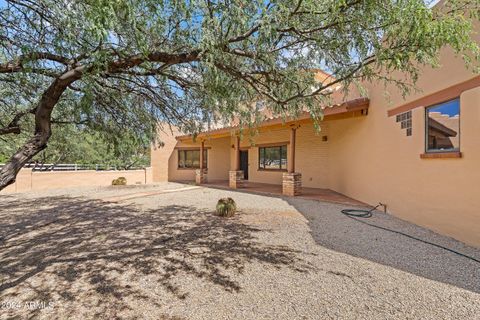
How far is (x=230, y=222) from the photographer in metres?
6.31

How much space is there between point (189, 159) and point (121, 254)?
1408 centimetres

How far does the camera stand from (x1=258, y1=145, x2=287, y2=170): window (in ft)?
43.8

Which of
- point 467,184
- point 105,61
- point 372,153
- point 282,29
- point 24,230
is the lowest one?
point 24,230

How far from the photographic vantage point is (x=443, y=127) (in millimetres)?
5281

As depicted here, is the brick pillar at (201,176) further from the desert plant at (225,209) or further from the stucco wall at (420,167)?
the stucco wall at (420,167)

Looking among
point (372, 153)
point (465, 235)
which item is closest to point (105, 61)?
point (465, 235)

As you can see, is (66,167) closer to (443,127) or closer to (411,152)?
(411,152)

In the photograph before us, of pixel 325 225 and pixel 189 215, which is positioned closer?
pixel 325 225

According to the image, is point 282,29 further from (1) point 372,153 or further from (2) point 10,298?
(1) point 372,153

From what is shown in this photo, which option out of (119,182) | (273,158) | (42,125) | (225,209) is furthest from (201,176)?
(42,125)

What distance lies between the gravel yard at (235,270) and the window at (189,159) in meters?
11.5

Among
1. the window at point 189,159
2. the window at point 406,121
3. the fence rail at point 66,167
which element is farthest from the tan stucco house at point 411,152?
the fence rail at point 66,167

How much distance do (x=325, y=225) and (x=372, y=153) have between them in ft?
11.4

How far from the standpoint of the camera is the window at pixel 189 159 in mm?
17969
